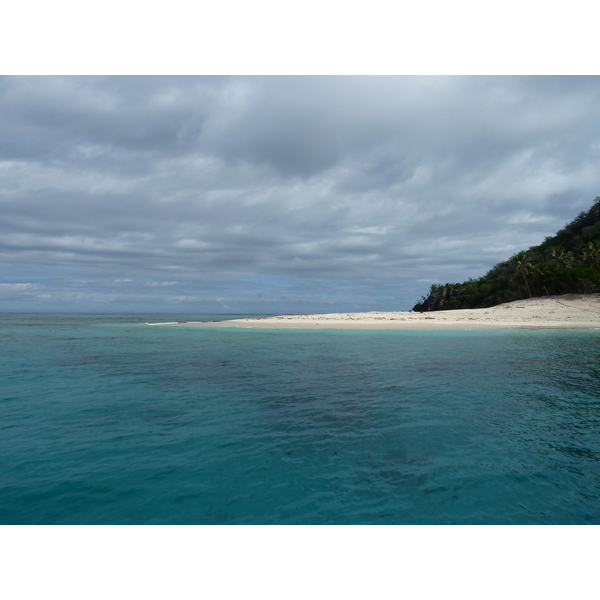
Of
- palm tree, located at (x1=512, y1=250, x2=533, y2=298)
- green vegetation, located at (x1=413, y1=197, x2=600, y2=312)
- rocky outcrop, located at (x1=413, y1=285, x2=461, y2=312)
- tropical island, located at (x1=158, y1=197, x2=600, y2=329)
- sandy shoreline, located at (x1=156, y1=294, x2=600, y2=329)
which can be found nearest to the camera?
sandy shoreline, located at (x1=156, y1=294, x2=600, y2=329)

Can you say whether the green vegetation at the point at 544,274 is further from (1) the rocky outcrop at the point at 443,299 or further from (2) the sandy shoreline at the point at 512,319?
(2) the sandy shoreline at the point at 512,319

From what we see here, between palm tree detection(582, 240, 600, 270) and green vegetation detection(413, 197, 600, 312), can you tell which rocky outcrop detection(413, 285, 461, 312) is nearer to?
green vegetation detection(413, 197, 600, 312)

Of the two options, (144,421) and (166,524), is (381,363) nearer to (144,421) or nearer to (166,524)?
(144,421)

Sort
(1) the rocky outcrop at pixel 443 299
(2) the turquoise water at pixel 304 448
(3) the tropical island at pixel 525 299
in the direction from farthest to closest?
(1) the rocky outcrop at pixel 443 299 → (3) the tropical island at pixel 525 299 → (2) the turquoise water at pixel 304 448

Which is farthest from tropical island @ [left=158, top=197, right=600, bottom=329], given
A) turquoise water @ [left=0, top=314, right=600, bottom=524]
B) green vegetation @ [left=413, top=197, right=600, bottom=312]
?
turquoise water @ [left=0, top=314, right=600, bottom=524]

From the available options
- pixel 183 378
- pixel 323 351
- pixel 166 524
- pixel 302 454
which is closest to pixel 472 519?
pixel 302 454

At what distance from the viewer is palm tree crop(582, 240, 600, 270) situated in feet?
249

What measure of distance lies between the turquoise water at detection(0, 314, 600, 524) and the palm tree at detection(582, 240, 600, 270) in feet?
253

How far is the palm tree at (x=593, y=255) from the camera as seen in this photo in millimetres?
76000

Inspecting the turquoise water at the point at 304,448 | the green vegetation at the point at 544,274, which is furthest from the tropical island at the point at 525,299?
the turquoise water at the point at 304,448

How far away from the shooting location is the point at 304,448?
929cm

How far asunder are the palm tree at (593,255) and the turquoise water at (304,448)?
7723cm

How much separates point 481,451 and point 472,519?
3.01m

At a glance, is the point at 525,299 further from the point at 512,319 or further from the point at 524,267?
the point at 512,319
